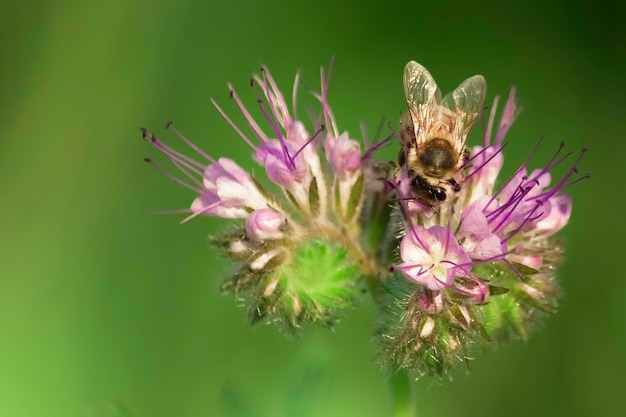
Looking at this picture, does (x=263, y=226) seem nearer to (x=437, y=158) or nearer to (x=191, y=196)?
(x=437, y=158)

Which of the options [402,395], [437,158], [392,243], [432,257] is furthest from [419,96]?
[402,395]

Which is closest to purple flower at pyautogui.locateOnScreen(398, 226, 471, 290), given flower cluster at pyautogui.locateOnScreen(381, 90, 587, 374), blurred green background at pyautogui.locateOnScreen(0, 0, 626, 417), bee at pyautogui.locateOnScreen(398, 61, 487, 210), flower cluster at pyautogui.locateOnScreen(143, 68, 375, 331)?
flower cluster at pyautogui.locateOnScreen(381, 90, 587, 374)

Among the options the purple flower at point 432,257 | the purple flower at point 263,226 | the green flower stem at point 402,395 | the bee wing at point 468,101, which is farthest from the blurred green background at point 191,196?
the bee wing at point 468,101

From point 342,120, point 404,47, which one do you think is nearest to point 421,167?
point 342,120

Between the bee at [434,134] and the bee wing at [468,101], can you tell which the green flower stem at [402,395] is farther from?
the bee wing at [468,101]

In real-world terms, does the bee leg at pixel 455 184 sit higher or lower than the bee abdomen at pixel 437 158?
lower

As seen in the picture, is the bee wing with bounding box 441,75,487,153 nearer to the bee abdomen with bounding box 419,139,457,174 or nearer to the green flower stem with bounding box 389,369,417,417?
the bee abdomen with bounding box 419,139,457,174
